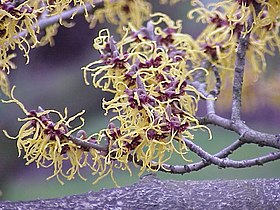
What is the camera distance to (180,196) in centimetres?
60

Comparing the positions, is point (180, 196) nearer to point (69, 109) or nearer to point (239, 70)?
point (239, 70)

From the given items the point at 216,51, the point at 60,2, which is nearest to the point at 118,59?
the point at 60,2

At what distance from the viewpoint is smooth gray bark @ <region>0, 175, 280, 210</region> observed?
58 cm

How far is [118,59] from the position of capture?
2.20ft

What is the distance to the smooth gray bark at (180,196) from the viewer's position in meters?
0.58

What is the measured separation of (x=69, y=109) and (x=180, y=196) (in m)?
1.12

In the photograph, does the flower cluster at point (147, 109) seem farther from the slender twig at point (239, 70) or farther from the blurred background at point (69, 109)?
the blurred background at point (69, 109)

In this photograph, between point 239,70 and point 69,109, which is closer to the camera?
point 239,70

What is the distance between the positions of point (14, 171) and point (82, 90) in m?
0.27

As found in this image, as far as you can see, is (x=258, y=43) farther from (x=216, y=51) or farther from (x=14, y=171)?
(x=14, y=171)

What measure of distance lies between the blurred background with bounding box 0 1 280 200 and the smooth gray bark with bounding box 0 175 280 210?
913 mm

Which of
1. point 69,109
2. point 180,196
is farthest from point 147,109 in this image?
point 69,109

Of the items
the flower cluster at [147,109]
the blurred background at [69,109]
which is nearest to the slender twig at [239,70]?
the flower cluster at [147,109]

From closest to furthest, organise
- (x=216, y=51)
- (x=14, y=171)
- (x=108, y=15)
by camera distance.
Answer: (x=216, y=51) < (x=108, y=15) < (x=14, y=171)
